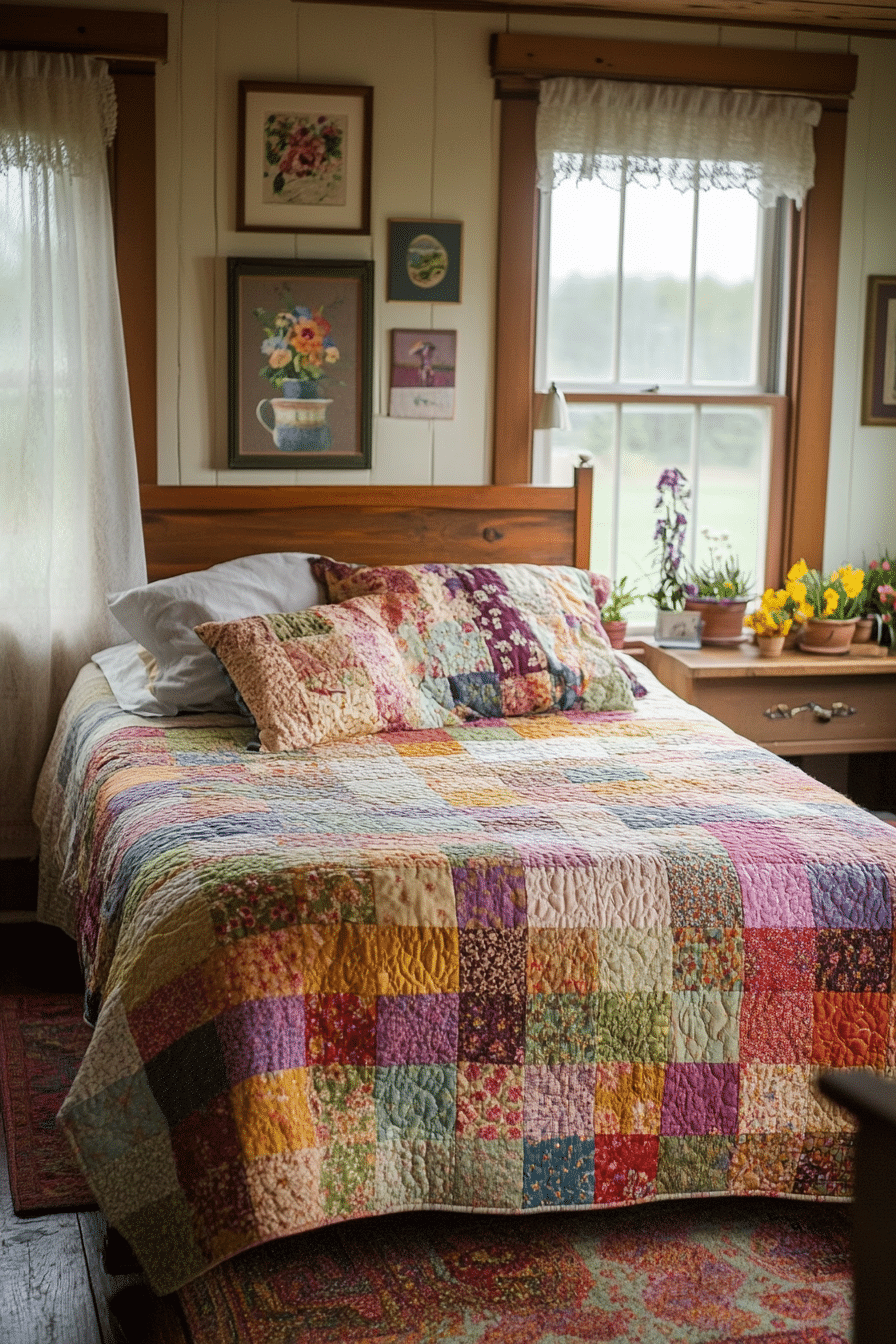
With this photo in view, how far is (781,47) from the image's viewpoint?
157 inches

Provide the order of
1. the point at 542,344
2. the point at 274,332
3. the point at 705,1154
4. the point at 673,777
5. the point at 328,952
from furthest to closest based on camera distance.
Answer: the point at 542,344 → the point at 274,332 → the point at 673,777 → the point at 705,1154 → the point at 328,952

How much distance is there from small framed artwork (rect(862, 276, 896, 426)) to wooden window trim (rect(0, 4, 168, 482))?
81.5 inches

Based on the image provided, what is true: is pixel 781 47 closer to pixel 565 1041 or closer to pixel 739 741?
pixel 739 741

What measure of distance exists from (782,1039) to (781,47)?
9.61 ft

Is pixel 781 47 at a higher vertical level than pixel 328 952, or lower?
higher

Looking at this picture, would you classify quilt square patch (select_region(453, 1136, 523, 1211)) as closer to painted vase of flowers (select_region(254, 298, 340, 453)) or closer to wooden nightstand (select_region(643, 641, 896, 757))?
wooden nightstand (select_region(643, 641, 896, 757))

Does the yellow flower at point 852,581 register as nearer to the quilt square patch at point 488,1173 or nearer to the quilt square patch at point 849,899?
the quilt square patch at point 849,899

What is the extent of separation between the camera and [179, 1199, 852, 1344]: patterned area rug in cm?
200

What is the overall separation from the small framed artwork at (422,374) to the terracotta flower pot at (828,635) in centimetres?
117

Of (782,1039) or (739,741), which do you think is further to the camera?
(739,741)

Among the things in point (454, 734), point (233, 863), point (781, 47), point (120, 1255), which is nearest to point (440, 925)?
point (233, 863)

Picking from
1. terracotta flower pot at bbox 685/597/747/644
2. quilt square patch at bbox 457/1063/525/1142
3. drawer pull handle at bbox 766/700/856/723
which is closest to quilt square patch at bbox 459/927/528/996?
quilt square patch at bbox 457/1063/525/1142

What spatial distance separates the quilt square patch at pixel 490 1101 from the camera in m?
2.15

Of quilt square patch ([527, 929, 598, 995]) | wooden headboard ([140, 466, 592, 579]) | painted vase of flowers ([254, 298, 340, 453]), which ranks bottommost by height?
quilt square patch ([527, 929, 598, 995])
